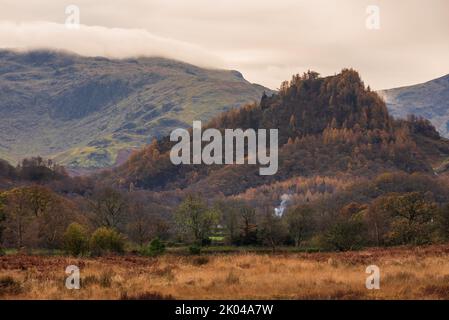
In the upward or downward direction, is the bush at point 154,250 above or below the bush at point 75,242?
below

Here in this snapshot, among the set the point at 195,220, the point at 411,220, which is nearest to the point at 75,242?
the point at 411,220

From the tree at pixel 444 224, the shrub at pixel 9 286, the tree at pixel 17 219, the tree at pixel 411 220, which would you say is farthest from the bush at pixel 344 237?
the shrub at pixel 9 286

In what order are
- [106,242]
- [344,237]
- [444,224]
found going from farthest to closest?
[444,224] < [344,237] < [106,242]

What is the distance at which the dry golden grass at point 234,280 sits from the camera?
31.3 m

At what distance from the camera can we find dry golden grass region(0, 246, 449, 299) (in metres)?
31.3

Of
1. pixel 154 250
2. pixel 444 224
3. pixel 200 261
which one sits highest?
pixel 200 261

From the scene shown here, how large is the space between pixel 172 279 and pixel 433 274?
44.6 ft

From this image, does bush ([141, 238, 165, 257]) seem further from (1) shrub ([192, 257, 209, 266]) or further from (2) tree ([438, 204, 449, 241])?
(2) tree ([438, 204, 449, 241])

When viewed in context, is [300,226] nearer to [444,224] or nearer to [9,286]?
[444,224]

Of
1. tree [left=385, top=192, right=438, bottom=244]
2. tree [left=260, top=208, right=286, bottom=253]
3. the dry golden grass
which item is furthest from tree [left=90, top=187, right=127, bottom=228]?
the dry golden grass

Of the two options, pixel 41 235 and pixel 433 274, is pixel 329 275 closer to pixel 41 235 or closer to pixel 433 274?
pixel 433 274

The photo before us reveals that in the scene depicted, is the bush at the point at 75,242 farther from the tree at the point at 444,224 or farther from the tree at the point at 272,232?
the tree at the point at 272,232

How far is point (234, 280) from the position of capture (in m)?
35.9

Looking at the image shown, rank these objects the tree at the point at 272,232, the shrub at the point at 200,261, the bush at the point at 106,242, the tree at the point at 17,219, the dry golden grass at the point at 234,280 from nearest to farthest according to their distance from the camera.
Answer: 1. the dry golden grass at the point at 234,280
2. the shrub at the point at 200,261
3. the bush at the point at 106,242
4. the tree at the point at 17,219
5. the tree at the point at 272,232
